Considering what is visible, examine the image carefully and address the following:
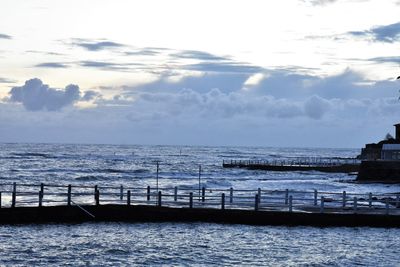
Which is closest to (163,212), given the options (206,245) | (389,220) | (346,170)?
(206,245)

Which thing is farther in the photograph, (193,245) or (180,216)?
(180,216)

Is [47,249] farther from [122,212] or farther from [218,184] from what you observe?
[218,184]

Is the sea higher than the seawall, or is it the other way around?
the seawall

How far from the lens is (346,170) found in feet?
370

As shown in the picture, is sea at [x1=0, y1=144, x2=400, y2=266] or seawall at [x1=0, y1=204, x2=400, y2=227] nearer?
sea at [x1=0, y1=144, x2=400, y2=266]

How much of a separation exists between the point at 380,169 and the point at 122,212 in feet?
170

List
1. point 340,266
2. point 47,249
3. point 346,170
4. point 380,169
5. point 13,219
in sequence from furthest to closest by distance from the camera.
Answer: point 346,170 < point 380,169 < point 13,219 < point 47,249 < point 340,266

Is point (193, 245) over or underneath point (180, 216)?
underneath

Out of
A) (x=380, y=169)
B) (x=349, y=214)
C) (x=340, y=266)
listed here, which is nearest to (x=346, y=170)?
(x=380, y=169)

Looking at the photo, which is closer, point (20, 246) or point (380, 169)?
point (20, 246)

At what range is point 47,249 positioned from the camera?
85.6 ft

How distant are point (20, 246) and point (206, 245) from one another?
7.26m

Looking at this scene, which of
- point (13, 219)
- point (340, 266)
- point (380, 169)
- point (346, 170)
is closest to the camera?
point (340, 266)

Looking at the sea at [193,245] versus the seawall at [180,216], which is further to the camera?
the seawall at [180,216]
